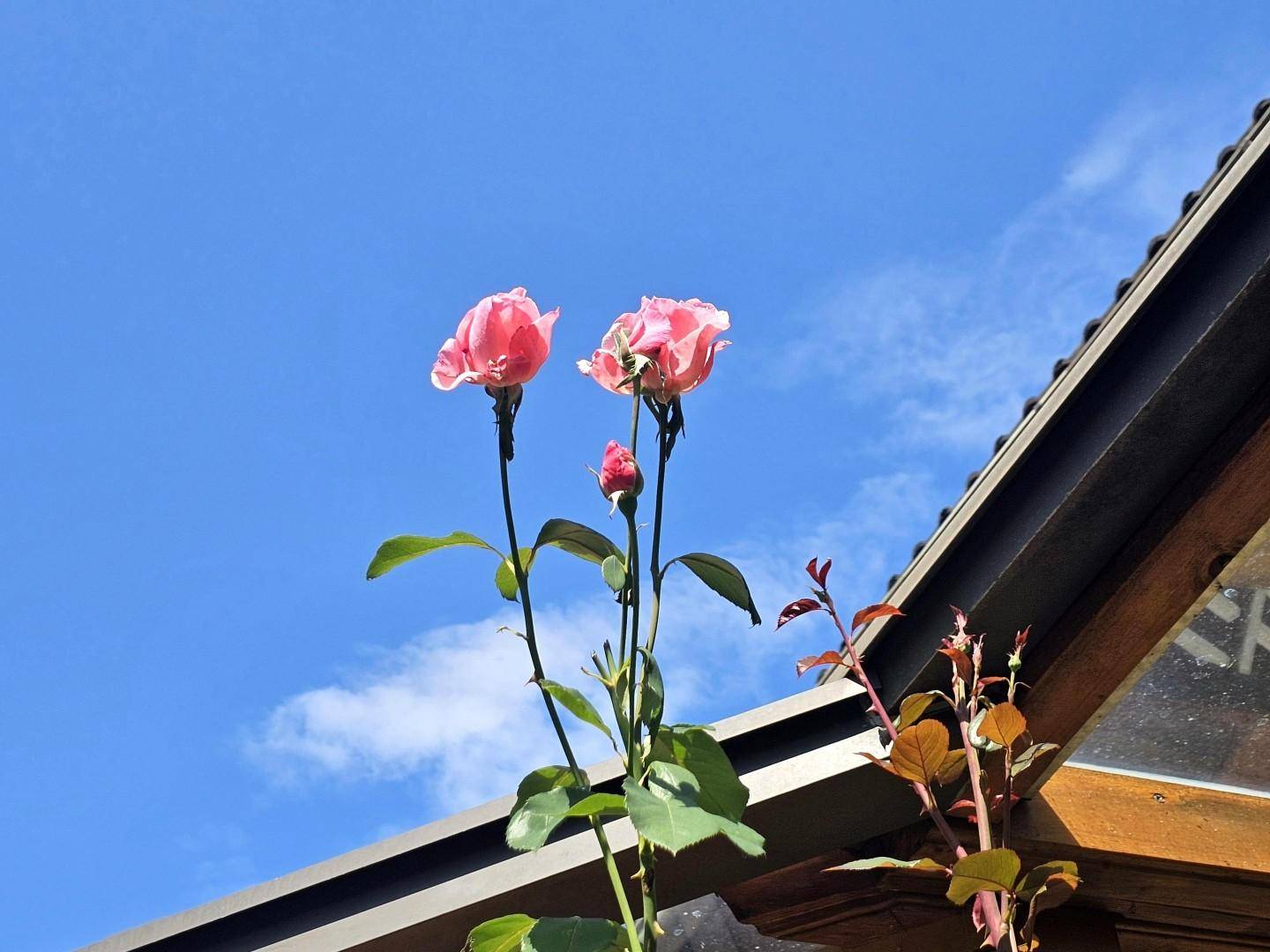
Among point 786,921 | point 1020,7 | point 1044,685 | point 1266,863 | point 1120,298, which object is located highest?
point 1020,7

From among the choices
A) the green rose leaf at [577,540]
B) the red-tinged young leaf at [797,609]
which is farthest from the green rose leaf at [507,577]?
the red-tinged young leaf at [797,609]

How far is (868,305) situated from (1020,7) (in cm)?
125

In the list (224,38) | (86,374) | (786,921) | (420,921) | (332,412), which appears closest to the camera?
(420,921)

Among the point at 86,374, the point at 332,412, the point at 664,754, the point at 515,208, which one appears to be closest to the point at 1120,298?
the point at 664,754

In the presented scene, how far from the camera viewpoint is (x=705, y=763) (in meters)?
0.72

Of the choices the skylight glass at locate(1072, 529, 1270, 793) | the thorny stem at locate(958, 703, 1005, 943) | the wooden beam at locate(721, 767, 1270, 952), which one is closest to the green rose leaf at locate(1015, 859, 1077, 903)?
the thorny stem at locate(958, 703, 1005, 943)

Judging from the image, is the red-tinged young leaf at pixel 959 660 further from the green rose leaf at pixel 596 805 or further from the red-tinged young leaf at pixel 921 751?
the green rose leaf at pixel 596 805

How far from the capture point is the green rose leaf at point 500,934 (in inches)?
28.1

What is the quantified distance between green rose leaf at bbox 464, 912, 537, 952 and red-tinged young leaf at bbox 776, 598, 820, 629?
38 centimetres

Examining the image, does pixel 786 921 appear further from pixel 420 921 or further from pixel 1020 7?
pixel 1020 7

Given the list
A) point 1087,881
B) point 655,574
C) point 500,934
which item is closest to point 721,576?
point 655,574

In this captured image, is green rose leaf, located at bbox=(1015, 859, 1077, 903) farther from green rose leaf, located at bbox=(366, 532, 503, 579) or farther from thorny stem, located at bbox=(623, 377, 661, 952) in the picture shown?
green rose leaf, located at bbox=(366, 532, 503, 579)

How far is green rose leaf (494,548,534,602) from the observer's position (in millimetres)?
765

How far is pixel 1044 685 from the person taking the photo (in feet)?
4.52
